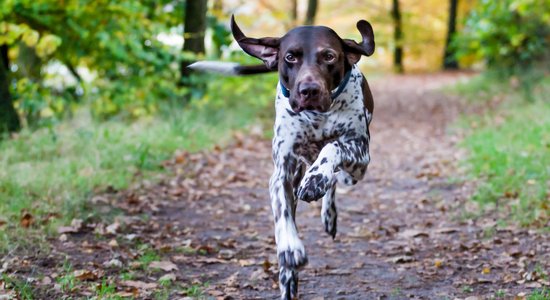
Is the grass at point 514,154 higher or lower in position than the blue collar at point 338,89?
lower

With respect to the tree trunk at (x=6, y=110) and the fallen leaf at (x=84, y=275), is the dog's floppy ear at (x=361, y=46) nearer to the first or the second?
the fallen leaf at (x=84, y=275)

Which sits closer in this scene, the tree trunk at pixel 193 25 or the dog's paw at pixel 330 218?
the dog's paw at pixel 330 218

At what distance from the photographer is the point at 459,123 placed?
39.8ft

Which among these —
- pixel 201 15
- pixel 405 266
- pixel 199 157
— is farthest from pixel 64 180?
pixel 201 15

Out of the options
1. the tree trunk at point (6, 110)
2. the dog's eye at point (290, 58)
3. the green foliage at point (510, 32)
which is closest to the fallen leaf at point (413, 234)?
the dog's eye at point (290, 58)

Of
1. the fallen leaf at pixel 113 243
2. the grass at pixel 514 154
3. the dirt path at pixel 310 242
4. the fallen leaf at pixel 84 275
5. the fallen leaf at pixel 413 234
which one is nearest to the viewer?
the fallen leaf at pixel 84 275

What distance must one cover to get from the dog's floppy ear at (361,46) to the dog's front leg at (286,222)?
0.64 meters

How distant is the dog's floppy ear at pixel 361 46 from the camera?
166 inches

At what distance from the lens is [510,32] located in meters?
13.6

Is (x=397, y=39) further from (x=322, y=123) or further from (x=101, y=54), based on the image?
(x=322, y=123)

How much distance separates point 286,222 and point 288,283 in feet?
1.21

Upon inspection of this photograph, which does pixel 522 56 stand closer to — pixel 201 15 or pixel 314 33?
pixel 201 15

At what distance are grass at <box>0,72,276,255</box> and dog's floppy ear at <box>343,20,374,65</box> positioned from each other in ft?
7.93

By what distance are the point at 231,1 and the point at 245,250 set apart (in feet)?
50.1
